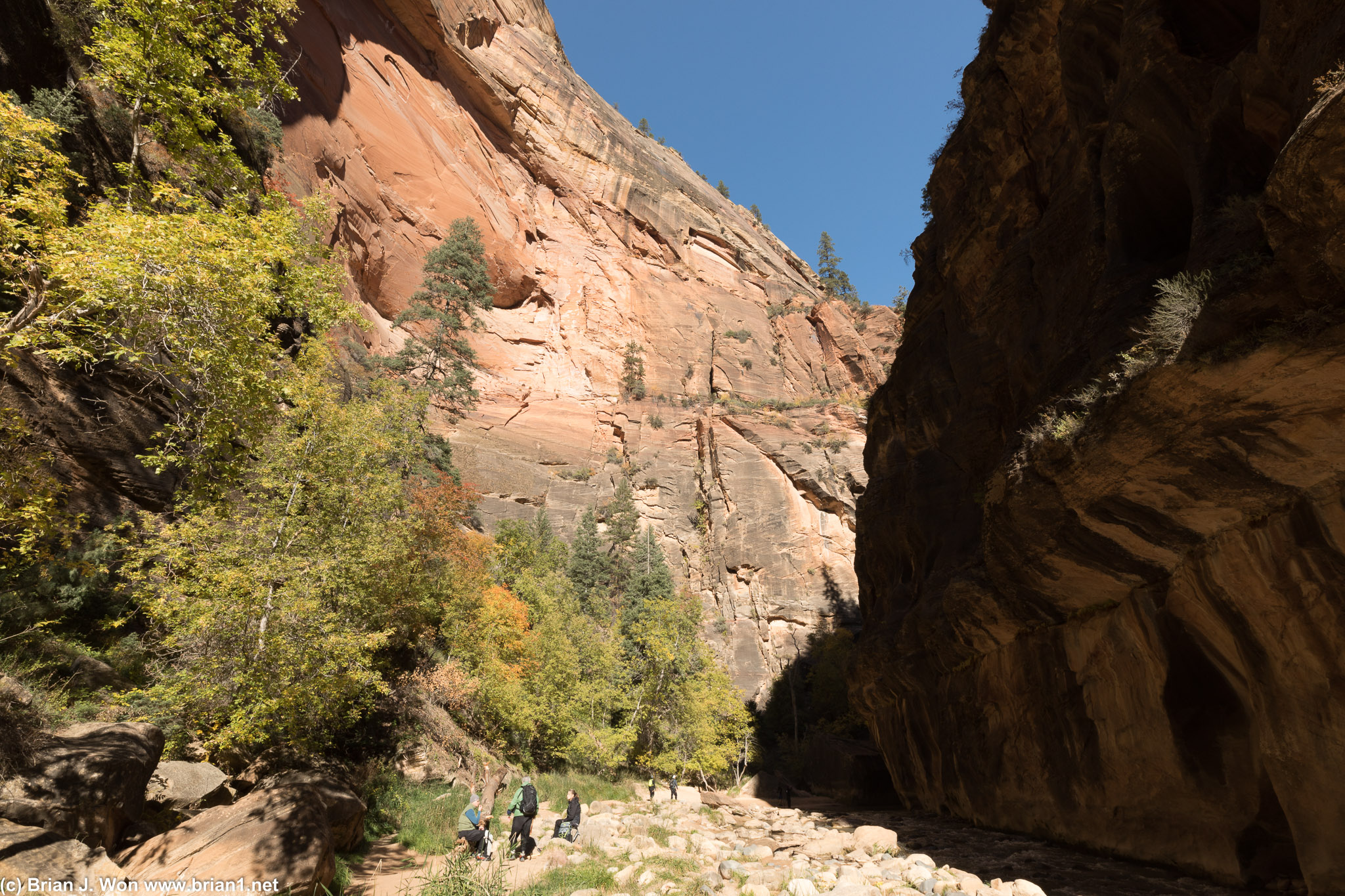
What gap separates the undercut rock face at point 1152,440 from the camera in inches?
255

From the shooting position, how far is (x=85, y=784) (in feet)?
18.8

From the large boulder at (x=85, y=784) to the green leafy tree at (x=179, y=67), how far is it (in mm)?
5822

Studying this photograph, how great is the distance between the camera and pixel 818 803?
26906 mm

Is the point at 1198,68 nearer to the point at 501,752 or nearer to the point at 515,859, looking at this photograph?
the point at 515,859

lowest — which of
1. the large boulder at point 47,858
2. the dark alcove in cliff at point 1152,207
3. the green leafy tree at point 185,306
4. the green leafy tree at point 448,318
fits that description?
the large boulder at point 47,858

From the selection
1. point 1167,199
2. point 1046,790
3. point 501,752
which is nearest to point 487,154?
point 501,752

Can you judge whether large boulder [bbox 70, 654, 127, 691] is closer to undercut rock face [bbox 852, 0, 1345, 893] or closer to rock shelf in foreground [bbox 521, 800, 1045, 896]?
rock shelf in foreground [bbox 521, 800, 1045, 896]

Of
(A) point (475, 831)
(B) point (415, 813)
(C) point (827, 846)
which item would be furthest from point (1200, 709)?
(B) point (415, 813)

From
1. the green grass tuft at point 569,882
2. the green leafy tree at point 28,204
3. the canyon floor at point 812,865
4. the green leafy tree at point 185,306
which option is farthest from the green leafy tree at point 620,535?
the green leafy tree at point 28,204

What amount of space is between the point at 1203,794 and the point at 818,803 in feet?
66.1

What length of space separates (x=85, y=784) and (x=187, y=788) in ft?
6.52

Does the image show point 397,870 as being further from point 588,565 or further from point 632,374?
point 632,374

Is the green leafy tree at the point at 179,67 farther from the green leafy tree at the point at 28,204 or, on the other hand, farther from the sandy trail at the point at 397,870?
the sandy trail at the point at 397,870

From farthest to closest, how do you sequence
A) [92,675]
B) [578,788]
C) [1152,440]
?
[578,788]
[92,675]
[1152,440]
